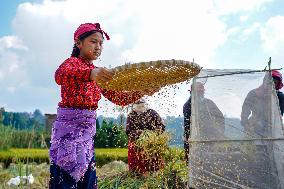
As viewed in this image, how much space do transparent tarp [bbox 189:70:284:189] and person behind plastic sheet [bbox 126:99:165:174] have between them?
0.71m

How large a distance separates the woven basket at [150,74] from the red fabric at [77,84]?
118mm

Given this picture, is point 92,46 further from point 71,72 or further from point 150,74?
point 150,74

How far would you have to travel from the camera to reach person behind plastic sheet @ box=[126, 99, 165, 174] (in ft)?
23.5

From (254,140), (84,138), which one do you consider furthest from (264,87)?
(84,138)

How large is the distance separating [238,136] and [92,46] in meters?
2.91

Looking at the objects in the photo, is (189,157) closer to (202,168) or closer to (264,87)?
(202,168)

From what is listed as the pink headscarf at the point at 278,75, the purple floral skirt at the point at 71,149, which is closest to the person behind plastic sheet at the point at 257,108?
the pink headscarf at the point at 278,75

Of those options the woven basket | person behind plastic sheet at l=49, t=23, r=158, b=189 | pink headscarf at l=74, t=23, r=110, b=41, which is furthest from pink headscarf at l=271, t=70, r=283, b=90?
person behind plastic sheet at l=49, t=23, r=158, b=189

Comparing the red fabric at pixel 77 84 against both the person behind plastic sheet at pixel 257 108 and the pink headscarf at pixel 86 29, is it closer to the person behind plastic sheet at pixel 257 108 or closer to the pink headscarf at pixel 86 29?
the pink headscarf at pixel 86 29

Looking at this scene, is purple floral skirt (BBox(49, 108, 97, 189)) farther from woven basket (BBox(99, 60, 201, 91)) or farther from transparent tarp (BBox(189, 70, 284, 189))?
transparent tarp (BBox(189, 70, 284, 189))

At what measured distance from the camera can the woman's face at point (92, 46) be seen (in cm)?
405

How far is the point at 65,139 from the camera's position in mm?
3941

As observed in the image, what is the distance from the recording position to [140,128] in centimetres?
732

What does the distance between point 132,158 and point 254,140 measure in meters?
1.67
